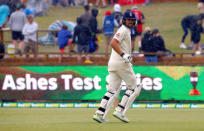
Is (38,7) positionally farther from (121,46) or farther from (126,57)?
(126,57)

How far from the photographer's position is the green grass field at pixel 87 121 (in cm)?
1009

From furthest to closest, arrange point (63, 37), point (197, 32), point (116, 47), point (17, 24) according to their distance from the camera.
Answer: point (197, 32) → point (17, 24) → point (63, 37) → point (116, 47)

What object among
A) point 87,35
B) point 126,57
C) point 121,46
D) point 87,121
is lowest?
point 87,121

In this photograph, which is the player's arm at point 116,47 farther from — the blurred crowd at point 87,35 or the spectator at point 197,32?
the spectator at point 197,32

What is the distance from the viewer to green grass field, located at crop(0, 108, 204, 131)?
33.1ft

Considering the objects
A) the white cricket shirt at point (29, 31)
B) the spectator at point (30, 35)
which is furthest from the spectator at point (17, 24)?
the white cricket shirt at point (29, 31)

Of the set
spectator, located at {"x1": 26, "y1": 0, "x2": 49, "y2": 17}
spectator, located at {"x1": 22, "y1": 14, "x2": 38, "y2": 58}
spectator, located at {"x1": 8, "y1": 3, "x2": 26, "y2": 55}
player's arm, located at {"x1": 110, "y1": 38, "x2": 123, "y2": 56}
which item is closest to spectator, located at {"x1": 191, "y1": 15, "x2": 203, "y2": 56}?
spectator, located at {"x1": 22, "y1": 14, "x2": 38, "y2": 58}

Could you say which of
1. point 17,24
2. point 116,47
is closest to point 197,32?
point 17,24

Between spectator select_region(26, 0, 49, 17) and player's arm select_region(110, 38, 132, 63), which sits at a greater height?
spectator select_region(26, 0, 49, 17)

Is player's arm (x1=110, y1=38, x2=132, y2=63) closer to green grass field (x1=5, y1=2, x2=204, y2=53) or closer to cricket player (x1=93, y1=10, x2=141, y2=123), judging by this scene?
cricket player (x1=93, y1=10, x2=141, y2=123)

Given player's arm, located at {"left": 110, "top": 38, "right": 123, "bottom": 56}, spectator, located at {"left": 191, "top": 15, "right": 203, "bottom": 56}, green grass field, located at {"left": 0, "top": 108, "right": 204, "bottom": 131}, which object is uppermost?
player's arm, located at {"left": 110, "top": 38, "right": 123, "bottom": 56}

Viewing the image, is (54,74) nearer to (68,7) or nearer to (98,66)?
(98,66)

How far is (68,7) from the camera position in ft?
104

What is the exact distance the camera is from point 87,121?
11586mm
